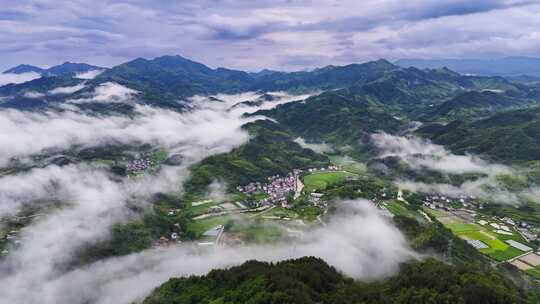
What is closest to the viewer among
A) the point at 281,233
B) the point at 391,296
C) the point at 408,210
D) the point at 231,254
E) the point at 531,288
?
the point at 391,296

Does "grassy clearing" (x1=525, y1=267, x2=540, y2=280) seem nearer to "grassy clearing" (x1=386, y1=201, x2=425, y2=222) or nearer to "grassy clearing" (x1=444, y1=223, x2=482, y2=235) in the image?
"grassy clearing" (x1=444, y1=223, x2=482, y2=235)

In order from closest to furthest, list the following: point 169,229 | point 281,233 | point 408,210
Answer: point 281,233 < point 169,229 < point 408,210

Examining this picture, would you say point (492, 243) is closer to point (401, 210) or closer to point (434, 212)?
point (401, 210)

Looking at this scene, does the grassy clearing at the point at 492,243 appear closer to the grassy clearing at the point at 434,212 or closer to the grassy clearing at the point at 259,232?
the grassy clearing at the point at 434,212

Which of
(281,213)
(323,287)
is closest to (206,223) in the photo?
(281,213)

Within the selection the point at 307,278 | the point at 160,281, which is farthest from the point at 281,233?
the point at 307,278

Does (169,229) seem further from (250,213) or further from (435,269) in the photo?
(435,269)

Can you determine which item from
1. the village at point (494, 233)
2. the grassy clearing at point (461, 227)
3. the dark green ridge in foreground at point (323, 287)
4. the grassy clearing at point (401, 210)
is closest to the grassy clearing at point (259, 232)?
the dark green ridge in foreground at point (323, 287)

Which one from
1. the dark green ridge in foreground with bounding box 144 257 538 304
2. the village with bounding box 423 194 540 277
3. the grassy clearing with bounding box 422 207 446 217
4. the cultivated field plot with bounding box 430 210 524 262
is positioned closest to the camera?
the dark green ridge in foreground with bounding box 144 257 538 304

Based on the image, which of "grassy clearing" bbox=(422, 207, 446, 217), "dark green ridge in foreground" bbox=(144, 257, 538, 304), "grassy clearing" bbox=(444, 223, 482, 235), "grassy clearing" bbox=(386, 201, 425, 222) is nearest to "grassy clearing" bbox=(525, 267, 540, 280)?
"grassy clearing" bbox=(444, 223, 482, 235)
